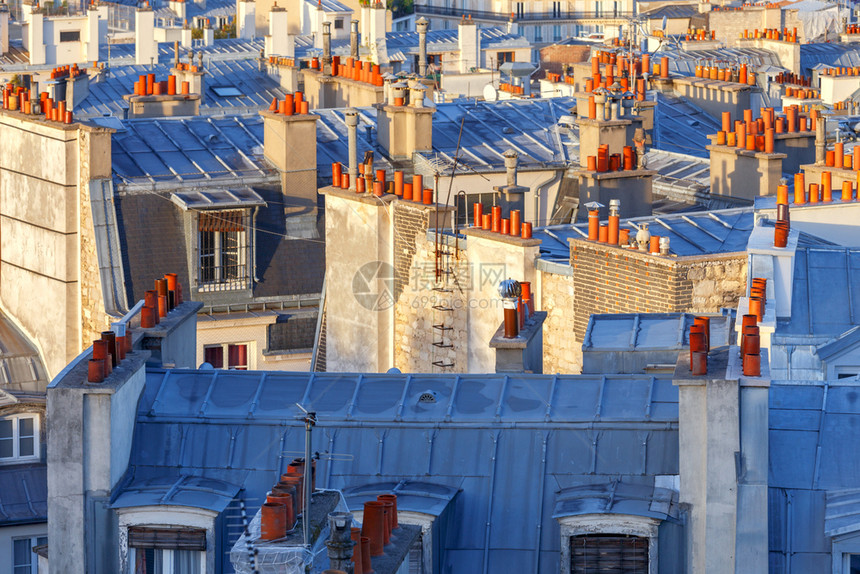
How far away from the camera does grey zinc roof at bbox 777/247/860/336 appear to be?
23719mm

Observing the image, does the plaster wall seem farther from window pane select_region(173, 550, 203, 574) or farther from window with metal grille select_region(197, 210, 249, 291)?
window pane select_region(173, 550, 203, 574)

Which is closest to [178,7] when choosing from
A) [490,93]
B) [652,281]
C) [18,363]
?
[490,93]

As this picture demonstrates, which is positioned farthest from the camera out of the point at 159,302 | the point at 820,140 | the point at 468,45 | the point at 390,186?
the point at 468,45

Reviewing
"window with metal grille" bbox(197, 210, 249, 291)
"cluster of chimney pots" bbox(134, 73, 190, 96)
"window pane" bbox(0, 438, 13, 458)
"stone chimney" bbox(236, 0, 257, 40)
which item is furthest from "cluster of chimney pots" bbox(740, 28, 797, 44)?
"window pane" bbox(0, 438, 13, 458)

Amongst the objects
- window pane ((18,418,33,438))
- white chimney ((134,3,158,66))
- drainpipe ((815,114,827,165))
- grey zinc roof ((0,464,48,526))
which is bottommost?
grey zinc roof ((0,464,48,526))

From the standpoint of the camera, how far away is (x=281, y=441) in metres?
19.1

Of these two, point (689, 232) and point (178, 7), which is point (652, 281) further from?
point (178, 7)

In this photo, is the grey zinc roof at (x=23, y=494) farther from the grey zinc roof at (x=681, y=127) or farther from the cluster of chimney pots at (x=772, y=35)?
the cluster of chimney pots at (x=772, y=35)

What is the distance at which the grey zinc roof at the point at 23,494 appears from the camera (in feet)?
97.6

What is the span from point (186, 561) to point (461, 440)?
9.96 feet

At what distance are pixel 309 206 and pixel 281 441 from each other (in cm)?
1902

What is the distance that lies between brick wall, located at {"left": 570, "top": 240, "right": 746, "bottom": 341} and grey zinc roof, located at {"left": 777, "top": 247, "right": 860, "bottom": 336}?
3.65 ft

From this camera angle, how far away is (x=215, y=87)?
A: 60625 mm

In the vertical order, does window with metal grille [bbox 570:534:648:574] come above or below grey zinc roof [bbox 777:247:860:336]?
below
